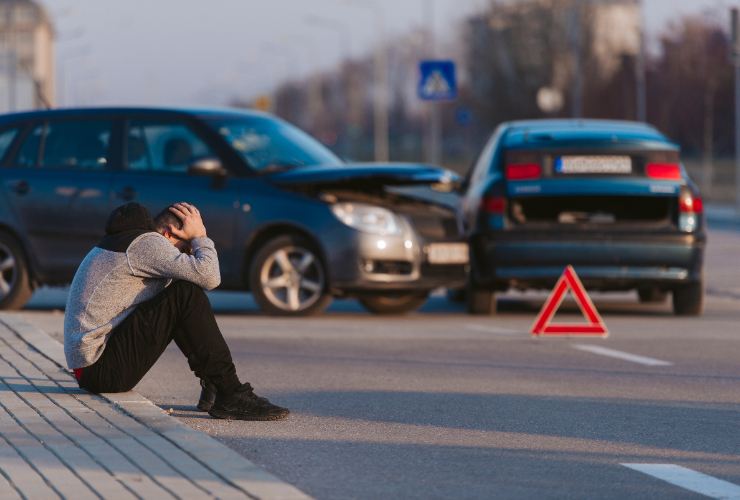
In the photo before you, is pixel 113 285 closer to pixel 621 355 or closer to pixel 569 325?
pixel 621 355

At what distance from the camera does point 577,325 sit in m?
13.1

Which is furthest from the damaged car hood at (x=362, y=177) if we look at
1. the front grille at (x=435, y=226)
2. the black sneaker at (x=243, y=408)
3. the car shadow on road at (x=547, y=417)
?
the black sneaker at (x=243, y=408)

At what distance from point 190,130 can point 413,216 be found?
2.00 meters

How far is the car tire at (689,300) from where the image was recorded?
48.2 ft

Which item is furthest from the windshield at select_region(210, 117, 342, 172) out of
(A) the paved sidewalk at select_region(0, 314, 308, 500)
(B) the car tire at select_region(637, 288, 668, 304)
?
(A) the paved sidewalk at select_region(0, 314, 308, 500)

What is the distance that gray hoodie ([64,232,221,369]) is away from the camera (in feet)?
27.3

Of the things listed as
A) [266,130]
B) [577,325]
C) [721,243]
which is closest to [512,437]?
[577,325]

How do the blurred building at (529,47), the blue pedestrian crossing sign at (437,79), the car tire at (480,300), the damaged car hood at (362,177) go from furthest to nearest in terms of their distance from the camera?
1. the blurred building at (529,47)
2. the blue pedestrian crossing sign at (437,79)
3. the car tire at (480,300)
4. the damaged car hood at (362,177)

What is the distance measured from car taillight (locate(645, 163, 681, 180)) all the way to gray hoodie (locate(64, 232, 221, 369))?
658cm

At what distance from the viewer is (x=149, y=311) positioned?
8.30 metres

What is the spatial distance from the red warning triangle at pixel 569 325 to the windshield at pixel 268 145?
273cm

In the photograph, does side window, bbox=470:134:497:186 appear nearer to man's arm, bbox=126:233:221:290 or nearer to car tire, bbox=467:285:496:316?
car tire, bbox=467:285:496:316

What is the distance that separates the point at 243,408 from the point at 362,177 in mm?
6047

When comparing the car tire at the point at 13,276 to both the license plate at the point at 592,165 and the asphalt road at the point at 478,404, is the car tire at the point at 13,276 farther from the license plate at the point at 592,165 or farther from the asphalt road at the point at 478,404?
Result: the license plate at the point at 592,165
